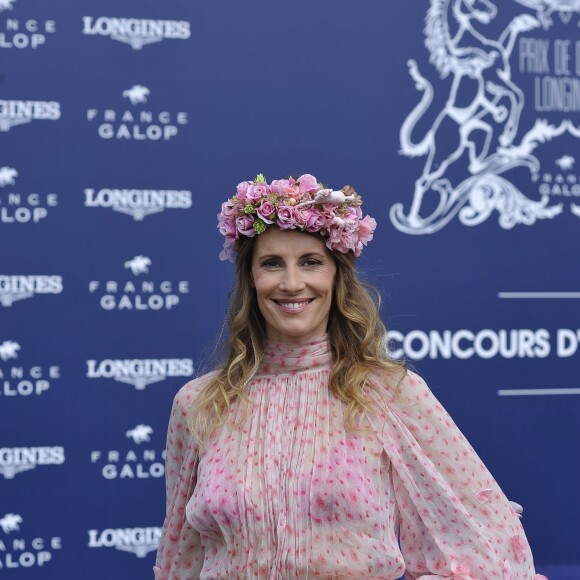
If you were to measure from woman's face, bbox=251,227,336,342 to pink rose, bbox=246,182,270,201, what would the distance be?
99 mm

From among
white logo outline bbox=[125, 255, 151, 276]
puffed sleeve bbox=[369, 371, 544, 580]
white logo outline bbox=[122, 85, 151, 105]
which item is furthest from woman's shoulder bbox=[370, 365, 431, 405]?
white logo outline bbox=[122, 85, 151, 105]

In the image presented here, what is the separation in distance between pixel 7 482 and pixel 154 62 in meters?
1.55

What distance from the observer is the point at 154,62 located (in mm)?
3572

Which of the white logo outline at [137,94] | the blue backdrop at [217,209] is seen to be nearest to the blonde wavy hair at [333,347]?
the blue backdrop at [217,209]

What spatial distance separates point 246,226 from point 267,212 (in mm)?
64

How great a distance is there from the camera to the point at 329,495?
2008 millimetres

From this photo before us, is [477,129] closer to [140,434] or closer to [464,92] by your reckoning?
[464,92]

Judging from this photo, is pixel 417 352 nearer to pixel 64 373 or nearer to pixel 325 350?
pixel 64 373

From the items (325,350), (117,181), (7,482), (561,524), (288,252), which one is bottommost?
(561,524)

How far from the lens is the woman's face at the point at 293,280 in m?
2.15

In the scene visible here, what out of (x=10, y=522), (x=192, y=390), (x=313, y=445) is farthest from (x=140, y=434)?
(x=313, y=445)

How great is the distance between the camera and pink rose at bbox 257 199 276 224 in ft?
7.20

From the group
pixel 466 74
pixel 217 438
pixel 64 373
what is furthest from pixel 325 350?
pixel 466 74

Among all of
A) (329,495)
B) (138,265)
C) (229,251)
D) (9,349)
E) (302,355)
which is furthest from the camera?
(138,265)
